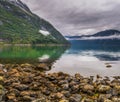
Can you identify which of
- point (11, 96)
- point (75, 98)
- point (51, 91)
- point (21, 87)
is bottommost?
point (75, 98)

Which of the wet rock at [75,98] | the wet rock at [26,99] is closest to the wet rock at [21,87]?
the wet rock at [26,99]

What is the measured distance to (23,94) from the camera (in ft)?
144

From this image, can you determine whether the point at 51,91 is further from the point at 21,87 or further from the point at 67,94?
the point at 21,87

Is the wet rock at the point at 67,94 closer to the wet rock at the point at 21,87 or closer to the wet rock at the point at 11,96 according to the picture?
the wet rock at the point at 21,87

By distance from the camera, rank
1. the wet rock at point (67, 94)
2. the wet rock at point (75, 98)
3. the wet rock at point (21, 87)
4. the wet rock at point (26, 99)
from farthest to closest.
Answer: the wet rock at point (21, 87) → the wet rock at point (67, 94) → the wet rock at point (75, 98) → the wet rock at point (26, 99)

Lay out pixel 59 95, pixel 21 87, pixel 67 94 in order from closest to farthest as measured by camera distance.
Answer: pixel 59 95
pixel 67 94
pixel 21 87

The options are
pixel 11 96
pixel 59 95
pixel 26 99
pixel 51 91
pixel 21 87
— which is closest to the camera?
pixel 26 99

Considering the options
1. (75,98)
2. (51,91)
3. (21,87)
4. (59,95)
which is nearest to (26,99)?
(59,95)

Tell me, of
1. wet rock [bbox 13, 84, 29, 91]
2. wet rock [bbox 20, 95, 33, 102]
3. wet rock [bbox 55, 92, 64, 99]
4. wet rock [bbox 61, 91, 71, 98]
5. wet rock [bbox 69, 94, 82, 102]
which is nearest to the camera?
wet rock [bbox 20, 95, 33, 102]

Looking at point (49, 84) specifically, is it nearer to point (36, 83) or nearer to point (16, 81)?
point (36, 83)

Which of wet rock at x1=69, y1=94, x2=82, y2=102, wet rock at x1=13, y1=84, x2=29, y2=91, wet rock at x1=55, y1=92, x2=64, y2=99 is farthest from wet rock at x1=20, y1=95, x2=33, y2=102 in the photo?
wet rock at x1=69, y1=94, x2=82, y2=102

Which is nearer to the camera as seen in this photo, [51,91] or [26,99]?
[26,99]

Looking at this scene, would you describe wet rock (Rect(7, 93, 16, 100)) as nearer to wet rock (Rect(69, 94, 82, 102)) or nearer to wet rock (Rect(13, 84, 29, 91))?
wet rock (Rect(13, 84, 29, 91))

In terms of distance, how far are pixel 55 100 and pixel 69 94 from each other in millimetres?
4283
